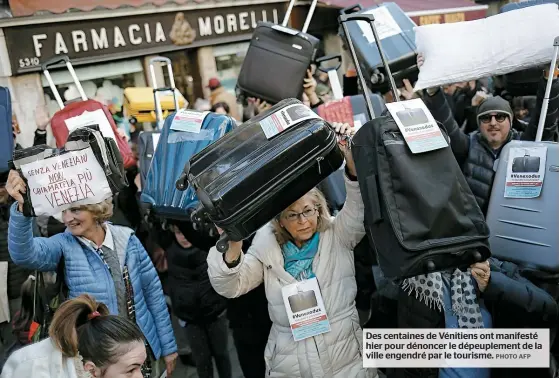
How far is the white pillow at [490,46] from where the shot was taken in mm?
2766

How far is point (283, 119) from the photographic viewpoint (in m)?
2.03

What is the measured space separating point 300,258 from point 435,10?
30.7 ft

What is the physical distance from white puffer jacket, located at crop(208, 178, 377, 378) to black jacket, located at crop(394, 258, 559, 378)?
26cm

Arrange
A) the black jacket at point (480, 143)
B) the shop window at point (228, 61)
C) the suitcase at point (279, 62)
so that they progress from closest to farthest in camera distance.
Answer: the black jacket at point (480, 143) → the suitcase at point (279, 62) → the shop window at point (228, 61)

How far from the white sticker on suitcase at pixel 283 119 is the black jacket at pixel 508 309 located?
95 cm

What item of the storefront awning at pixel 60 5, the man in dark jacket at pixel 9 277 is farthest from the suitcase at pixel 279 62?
the storefront awning at pixel 60 5

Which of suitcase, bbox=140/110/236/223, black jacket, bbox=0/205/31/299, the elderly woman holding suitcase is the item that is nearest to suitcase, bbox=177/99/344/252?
the elderly woman holding suitcase

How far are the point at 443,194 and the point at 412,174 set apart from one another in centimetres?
14

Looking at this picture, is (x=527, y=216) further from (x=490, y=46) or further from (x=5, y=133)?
(x=5, y=133)

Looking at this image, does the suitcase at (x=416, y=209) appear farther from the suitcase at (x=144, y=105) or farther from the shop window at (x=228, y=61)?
the shop window at (x=228, y=61)

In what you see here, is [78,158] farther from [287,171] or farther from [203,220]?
[287,171]

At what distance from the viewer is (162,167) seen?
2.81 m

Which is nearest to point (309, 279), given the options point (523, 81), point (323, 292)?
point (323, 292)

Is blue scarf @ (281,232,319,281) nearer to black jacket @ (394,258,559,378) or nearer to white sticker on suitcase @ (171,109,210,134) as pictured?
black jacket @ (394,258,559,378)
